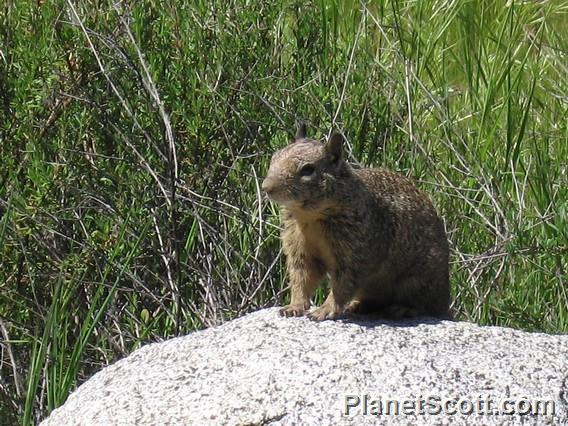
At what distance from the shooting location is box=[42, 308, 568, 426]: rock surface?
10.4 ft

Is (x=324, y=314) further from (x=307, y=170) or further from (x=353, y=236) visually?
(x=307, y=170)

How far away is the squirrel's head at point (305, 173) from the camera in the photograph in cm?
381

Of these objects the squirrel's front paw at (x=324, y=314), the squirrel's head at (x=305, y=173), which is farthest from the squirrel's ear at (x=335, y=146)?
the squirrel's front paw at (x=324, y=314)

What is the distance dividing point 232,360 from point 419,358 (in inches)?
21.1

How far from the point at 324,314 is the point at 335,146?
572mm

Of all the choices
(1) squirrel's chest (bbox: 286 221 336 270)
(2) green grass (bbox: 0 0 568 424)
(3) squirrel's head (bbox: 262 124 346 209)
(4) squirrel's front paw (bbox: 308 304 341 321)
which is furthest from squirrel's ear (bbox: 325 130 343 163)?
(2) green grass (bbox: 0 0 568 424)

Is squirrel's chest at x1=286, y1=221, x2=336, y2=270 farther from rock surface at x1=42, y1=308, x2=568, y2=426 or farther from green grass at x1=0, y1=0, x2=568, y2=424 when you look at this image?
green grass at x1=0, y1=0, x2=568, y2=424

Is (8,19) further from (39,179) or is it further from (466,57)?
(466,57)

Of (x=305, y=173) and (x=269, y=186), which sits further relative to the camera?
(x=305, y=173)

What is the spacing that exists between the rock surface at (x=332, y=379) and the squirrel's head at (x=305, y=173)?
0.43m

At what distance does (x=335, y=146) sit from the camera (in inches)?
157

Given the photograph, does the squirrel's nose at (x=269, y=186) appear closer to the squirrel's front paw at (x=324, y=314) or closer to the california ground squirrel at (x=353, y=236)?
the california ground squirrel at (x=353, y=236)

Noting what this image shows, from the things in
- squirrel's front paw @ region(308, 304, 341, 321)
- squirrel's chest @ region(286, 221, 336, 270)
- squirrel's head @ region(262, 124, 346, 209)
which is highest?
squirrel's head @ region(262, 124, 346, 209)

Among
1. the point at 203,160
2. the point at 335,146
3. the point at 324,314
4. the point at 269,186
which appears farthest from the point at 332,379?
the point at 203,160
